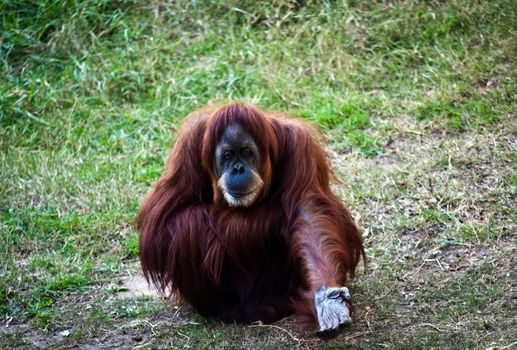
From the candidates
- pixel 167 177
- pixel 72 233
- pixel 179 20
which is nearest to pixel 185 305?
pixel 167 177

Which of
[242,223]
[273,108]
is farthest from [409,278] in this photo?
[273,108]

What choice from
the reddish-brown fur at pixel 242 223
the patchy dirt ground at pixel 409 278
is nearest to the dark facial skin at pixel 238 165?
the reddish-brown fur at pixel 242 223

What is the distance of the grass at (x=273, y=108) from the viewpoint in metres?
4.18

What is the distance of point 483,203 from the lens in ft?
16.5

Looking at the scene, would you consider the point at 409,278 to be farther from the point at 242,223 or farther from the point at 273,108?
the point at 273,108

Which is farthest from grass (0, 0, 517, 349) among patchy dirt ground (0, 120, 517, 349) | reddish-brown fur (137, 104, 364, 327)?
reddish-brown fur (137, 104, 364, 327)

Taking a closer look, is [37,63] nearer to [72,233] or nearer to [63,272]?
[72,233]

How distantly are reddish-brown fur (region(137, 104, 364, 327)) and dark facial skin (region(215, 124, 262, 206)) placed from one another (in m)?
0.03

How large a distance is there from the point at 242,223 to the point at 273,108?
258 cm

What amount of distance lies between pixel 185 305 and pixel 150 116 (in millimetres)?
2633

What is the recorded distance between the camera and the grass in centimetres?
418

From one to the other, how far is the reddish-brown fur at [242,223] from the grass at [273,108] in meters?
0.19

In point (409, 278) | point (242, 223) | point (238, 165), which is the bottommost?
point (409, 278)

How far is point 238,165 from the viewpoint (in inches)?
157
